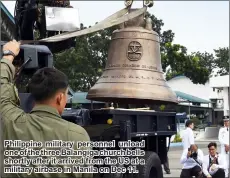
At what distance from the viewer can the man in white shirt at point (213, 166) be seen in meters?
6.95

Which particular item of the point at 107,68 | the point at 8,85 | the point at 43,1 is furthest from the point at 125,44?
the point at 8,85

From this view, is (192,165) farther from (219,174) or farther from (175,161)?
(175,161)

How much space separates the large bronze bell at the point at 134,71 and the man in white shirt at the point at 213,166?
1481 millimetres

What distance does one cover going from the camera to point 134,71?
5738 millimetres

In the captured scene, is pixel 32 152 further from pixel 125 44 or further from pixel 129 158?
pixel 125 44

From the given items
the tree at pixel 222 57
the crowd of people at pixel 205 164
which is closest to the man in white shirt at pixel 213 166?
the crowd of people at pixel 205 164

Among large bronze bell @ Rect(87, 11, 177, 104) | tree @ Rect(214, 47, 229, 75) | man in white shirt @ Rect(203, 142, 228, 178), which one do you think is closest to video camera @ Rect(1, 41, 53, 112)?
large bronze bell @ Rect(87, 11, 177, 104)

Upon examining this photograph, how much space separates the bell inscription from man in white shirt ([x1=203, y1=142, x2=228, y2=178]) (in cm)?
198

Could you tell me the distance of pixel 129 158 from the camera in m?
3.73

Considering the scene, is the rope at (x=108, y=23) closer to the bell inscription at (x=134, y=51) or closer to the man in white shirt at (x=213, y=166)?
the bell inscription at (x=134, y=51)

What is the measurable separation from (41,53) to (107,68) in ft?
7.35

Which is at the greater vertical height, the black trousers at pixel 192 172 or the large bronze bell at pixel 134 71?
the large bronze bell at pixel 134 71

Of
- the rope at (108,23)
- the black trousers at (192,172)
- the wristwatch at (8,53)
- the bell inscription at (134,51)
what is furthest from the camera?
the black trousers at (192,172)

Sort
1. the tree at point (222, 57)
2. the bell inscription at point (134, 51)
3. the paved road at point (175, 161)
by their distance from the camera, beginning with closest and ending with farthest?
the bell inscription at point (134, 51) → the tree at point (222, 57) → the paved road at point (175, 161)
